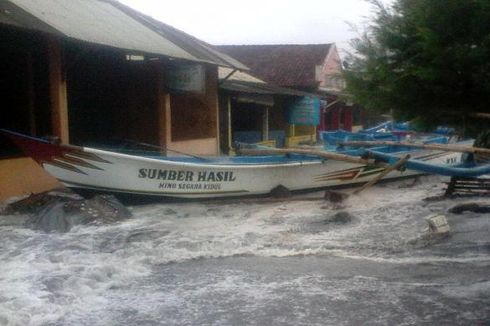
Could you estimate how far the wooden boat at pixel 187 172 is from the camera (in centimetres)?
962

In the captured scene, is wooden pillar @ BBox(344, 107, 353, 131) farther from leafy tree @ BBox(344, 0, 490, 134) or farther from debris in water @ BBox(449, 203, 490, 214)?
leafy tree @ BBox(344, 0, 490, 134)

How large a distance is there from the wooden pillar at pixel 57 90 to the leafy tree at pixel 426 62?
743 centimetres

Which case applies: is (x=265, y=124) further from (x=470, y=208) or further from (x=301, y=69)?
(x=470, y=208)

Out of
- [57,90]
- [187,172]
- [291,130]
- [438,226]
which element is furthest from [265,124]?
[438,226]

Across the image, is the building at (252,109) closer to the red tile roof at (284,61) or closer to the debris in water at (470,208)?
the red tile roof at (284,61)

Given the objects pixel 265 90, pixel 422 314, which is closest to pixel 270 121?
pixel 265 90

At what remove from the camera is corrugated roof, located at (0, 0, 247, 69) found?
10117 mm

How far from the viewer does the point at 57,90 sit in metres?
11.2

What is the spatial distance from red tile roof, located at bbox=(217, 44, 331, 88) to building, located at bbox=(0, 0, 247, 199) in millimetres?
12391

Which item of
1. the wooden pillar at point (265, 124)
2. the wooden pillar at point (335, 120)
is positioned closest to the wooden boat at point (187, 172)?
the wooden pillar at point (265, 124)

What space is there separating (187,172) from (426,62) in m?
6.83

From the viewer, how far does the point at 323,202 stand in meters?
11.7

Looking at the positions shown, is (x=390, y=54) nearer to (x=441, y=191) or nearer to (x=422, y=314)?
(x=422, y=314)

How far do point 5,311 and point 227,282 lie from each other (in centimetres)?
229
